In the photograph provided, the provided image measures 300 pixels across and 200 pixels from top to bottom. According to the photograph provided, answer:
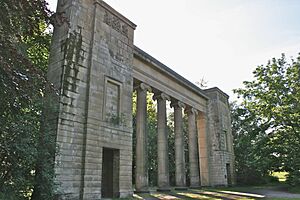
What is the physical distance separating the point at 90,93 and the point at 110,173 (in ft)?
15.3

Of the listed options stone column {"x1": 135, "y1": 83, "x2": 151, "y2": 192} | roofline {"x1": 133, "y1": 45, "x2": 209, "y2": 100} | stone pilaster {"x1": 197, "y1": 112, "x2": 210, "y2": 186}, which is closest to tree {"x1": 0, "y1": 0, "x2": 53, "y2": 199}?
stone column {"x1": 135, "y1": 83, "x2": 151, "y2": 192}

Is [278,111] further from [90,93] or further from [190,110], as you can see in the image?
[90,93]

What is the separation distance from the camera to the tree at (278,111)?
22.4 meters

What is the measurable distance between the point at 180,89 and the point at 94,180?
1348 cm

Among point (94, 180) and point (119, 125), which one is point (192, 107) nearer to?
point (119, 125)

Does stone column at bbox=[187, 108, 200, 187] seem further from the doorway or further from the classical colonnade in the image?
the doorway

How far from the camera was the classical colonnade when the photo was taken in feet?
57.7

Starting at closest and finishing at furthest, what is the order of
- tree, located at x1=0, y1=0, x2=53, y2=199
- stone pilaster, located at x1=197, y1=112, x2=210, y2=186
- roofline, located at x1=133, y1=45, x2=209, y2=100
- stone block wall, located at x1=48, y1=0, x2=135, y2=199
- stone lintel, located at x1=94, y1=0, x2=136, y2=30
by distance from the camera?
tree, located at x1=0, y1=0, x2=53, y2=199
stone block wall, located at x1=48, y1=0, x2=135, y2=199
stone lintel, located at x1=94, y1=0, x2=136, y2=30
roofline, located at x1=133, y1=45, x2=209, y2=100
stone pilaster, located at x1=197, y1=112, x2=210, y2=186

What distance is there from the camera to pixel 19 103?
8500 mm

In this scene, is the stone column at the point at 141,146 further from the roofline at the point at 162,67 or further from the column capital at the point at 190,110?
the column capital at the point at 190,110

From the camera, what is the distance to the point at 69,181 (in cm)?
1165

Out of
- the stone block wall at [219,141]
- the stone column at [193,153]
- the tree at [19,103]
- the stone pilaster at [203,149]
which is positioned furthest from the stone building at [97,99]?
the stone block wall at [219,141]

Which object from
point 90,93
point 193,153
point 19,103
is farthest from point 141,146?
point 19,103

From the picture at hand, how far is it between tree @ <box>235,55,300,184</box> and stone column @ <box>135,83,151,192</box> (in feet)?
36.7
